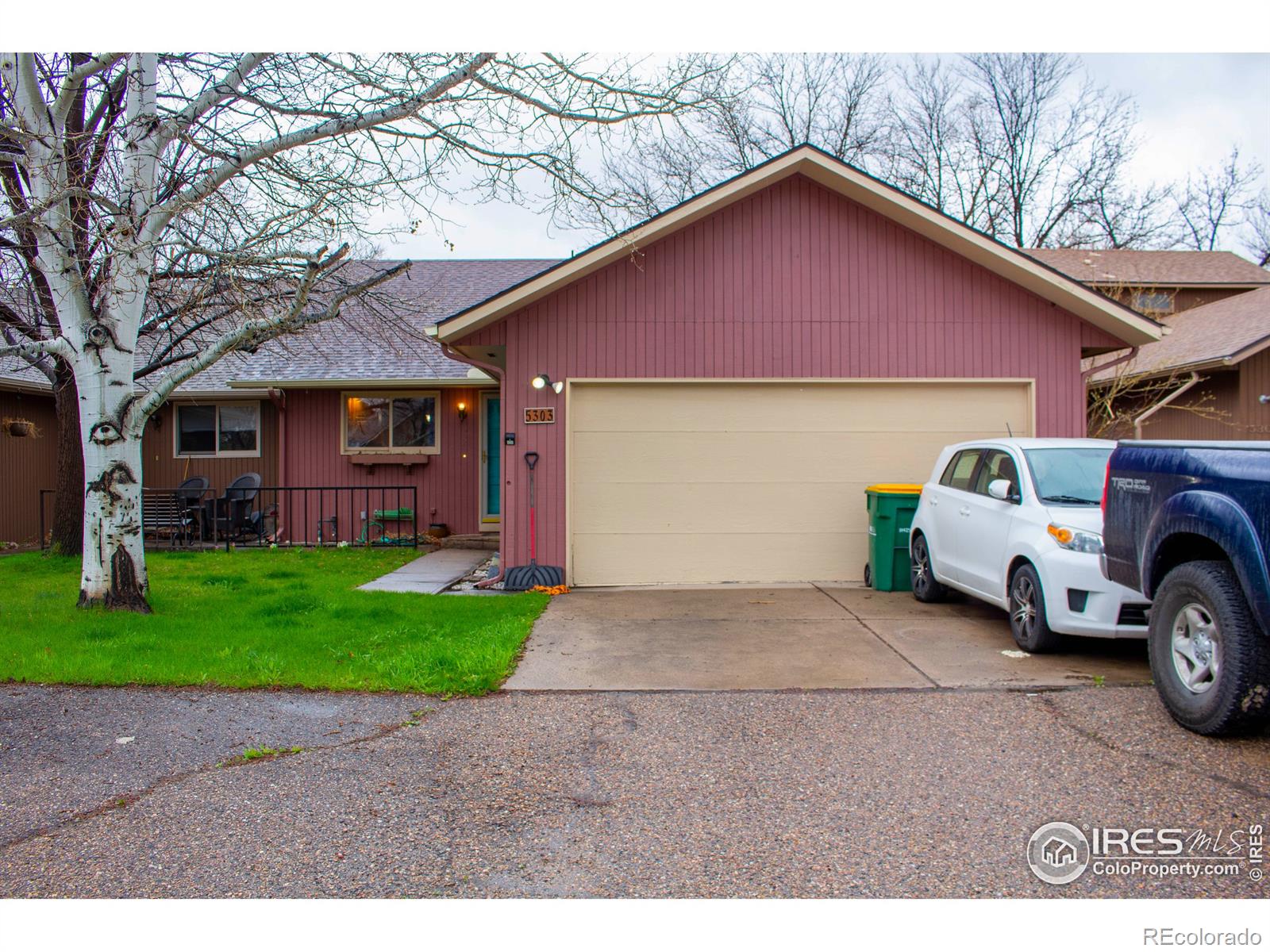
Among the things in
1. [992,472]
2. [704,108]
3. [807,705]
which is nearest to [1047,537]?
[992,472]

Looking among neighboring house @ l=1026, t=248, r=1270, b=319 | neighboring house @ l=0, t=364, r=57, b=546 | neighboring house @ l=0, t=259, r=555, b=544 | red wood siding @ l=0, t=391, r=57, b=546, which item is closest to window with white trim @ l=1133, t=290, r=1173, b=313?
neighboring house @ l=1026, t=248, r=1270, b=319

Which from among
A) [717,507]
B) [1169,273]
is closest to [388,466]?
[717,507]

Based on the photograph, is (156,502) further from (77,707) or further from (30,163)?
(77,707)

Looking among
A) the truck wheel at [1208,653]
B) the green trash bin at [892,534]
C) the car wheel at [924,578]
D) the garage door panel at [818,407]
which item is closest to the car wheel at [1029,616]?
the truck wheel at [1208,653]

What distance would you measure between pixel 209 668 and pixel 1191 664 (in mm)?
6000

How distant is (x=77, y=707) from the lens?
4996mm

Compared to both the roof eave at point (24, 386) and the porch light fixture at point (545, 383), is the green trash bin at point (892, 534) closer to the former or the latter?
the porch light fixture at point (545, 383)

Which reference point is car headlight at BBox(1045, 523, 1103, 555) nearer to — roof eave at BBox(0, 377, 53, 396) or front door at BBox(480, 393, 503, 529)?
front door at BBox(480, 393, 503, 529)

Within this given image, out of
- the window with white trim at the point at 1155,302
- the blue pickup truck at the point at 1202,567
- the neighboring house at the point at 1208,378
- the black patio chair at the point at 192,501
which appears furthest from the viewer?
the window with white trim at the point at 1155,302

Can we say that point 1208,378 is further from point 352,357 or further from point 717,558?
point 352,357

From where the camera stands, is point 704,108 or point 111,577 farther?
point 704,108

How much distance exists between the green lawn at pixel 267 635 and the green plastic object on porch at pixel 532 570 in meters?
0.40

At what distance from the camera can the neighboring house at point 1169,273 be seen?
2119cm

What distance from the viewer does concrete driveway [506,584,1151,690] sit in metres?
5.49
